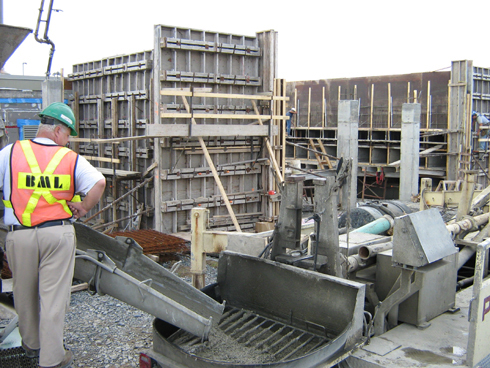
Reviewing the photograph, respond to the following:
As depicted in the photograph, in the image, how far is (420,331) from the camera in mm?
5531

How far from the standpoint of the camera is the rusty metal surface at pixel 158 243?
382 inches

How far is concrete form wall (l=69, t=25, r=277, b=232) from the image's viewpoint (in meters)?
11.5

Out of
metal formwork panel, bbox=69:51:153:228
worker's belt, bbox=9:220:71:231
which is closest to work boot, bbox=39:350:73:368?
worker's belt, bbox=9:220:71:231

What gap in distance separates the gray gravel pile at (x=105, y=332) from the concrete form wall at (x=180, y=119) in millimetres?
4002

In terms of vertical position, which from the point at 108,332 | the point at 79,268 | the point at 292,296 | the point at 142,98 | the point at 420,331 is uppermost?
the point at 142,98

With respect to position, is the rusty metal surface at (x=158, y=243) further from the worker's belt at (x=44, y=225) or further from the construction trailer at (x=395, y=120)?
the construction trailer at (x=395, y=120)

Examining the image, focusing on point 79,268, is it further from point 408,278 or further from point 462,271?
point 462,271

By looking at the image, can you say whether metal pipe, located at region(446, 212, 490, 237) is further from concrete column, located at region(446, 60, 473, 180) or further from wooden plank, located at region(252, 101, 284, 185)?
concrete column, located at region(446, 60, 473, 180)

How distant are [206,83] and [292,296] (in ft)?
25.6

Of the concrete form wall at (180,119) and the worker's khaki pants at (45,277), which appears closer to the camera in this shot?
the worker's khaki pants at (45,277)

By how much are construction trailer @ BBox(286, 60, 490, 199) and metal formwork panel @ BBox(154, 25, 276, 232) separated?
313 inches

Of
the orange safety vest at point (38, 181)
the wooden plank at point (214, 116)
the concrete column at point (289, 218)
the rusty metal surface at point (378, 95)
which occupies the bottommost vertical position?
the concrete column at point (289, 218)

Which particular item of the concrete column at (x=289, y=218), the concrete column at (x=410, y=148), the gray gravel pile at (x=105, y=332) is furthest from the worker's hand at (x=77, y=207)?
the concrete column at (x=410, y=148)

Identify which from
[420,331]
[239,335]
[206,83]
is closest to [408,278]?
[420,331]
